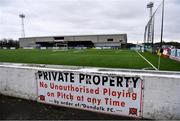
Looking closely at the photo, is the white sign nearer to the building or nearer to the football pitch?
the football pitch

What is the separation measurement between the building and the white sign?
397 ft

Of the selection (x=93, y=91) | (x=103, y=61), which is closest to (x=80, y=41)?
(x=103, y=61)

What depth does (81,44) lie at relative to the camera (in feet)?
444

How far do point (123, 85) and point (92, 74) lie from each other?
33.3 inches

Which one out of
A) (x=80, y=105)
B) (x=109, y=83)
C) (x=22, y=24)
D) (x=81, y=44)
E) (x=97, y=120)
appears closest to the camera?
(x=97, y=120)

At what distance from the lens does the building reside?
129 meters

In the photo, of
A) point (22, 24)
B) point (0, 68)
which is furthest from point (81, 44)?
point (0, 68)

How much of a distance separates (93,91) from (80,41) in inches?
5127

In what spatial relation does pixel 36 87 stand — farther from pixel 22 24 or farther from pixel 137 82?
pixel 22 24

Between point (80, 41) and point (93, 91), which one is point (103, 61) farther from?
point (80, 41)

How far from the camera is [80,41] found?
13488 cm

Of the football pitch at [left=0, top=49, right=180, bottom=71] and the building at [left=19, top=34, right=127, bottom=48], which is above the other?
the building at [left=19, top=34, right=127, bottom=48]

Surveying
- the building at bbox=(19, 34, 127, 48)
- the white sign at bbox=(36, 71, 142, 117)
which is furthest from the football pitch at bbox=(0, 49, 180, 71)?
the building at bbox=(19, 34, 127, 48)

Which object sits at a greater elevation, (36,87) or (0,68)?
(0,68)
